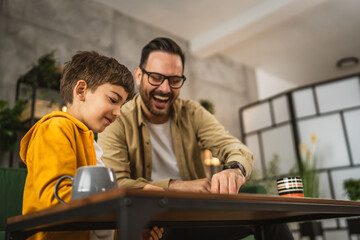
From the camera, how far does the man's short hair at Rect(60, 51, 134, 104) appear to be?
0.97 meters

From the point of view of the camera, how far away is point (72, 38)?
3.91 m

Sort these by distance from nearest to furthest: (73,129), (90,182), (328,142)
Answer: (90,182)
(73,129)
(328,142)

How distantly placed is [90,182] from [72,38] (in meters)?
3.63

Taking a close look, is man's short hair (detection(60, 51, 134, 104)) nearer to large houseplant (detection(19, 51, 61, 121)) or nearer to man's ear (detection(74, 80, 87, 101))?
man's ear (detection(74, 80, 87, 101))

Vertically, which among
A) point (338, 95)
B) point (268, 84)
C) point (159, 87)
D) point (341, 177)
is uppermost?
point (268, 84)

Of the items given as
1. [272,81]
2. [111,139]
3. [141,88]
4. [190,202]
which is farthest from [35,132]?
[272,81]

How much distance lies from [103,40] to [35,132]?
11.6 feet

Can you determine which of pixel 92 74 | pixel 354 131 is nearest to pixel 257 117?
pixel 354 131

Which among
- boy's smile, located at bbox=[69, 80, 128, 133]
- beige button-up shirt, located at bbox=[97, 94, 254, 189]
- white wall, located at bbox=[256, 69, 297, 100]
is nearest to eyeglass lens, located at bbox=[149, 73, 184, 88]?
beige button-up shirt, located at bbox=[97, 94, 254, 189]

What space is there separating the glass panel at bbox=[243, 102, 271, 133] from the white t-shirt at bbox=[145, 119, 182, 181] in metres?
3.87

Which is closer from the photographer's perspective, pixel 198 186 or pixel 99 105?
pixel 99 105

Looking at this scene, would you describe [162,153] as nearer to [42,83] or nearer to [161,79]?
[161,79]

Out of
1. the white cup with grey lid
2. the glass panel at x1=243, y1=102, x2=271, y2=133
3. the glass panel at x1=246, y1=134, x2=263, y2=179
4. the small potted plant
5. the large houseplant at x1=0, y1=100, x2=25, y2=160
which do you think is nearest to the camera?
the white cup with grey lid

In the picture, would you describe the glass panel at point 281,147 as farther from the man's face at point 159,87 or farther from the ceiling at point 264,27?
the man's face at point 159,87
